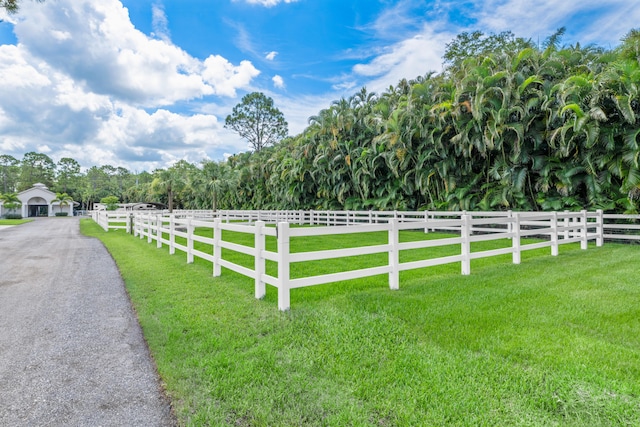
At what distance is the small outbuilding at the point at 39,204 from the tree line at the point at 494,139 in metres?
49.6

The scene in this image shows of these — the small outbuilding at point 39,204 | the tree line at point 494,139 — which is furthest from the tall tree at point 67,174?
the tree line at point 494,139

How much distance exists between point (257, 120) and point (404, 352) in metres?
43.1

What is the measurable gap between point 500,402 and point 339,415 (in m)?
1.13

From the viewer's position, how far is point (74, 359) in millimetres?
3207

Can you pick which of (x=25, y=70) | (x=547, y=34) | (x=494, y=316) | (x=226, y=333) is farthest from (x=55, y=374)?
(x=547, y=34)

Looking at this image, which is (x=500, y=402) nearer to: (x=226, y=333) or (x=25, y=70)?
(x=226, y=333)

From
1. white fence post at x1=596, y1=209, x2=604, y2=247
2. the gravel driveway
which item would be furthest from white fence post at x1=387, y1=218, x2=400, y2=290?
white fence post at x1=596, y1=209, x2=604, y2=247

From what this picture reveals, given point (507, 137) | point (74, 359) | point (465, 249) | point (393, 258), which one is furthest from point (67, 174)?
point (465, 249)

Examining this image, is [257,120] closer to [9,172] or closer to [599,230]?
[599,230]

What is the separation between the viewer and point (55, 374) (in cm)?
292

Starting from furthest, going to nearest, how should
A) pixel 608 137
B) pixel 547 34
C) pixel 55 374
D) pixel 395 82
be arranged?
pixel 395 82 → pixel 547 34 → pixel 608 137 → pixel 55 374

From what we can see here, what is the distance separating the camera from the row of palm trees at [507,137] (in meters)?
10.4

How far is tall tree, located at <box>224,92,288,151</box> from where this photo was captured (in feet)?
140

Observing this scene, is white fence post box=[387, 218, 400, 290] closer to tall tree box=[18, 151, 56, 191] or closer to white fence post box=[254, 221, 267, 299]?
white fence post box=[254, 221, 267, 299]
